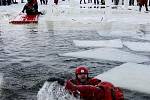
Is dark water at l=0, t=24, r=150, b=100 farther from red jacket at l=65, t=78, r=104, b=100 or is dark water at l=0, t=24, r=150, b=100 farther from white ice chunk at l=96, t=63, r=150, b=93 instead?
red jacket at l=65, t=78, r=104, b=100

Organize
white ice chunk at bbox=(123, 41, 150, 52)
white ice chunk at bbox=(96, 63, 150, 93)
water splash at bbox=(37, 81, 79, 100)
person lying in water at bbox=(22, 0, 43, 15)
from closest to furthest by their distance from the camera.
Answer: water splash at bbox=(37, 81, 79, 100) → white ice chunk at bbox=(96, 63, 150, 93) → white ice chunk at bbox=(123, 41, 150, 52) → person lying in water at bbox=(22, 0, 43, 15)

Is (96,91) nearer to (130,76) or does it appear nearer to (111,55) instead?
(130,76)

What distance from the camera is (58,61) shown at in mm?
13531

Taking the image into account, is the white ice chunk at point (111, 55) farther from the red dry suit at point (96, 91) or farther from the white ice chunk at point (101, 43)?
the red dry suit at point (96, 91)

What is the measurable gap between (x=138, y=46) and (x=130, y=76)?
17.7 ft

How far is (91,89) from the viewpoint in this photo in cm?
795

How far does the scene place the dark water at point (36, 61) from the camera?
10.1 meters

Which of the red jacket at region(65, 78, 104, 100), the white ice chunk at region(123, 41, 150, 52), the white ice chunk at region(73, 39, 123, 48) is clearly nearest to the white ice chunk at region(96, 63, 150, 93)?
the red jacket at region(65, 78, 104, 100)

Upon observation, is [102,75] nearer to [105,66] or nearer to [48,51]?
[105,66]

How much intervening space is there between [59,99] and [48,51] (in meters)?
6.48

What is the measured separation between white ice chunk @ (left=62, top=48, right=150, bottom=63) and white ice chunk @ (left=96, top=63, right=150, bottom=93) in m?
1.06

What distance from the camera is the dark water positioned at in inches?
397

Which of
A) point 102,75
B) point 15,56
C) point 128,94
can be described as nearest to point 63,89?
point 128,94

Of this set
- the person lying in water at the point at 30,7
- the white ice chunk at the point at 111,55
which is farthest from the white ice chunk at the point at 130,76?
the person lying in water at the point at 30,7
